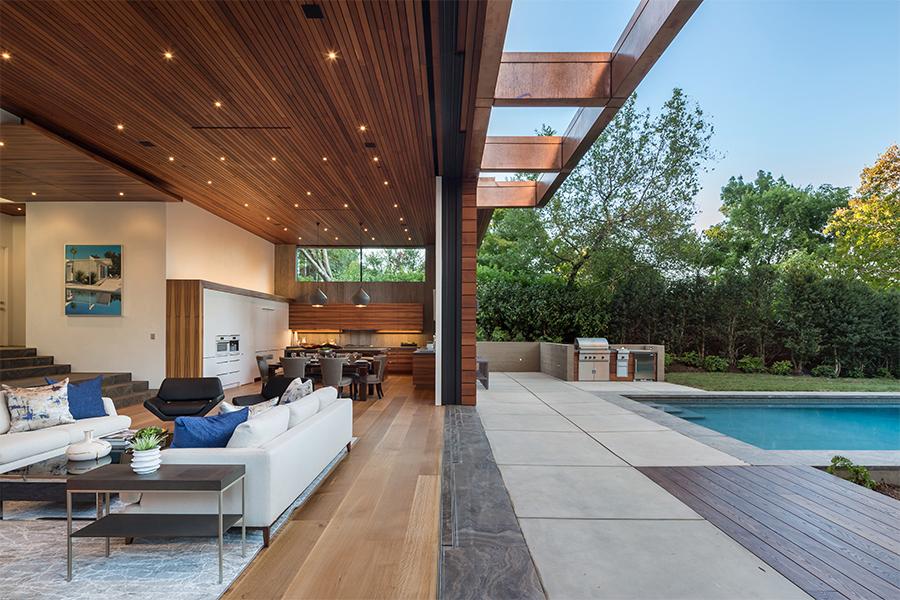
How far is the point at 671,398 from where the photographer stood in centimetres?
A: 888

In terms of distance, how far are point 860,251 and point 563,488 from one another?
47.3 feet

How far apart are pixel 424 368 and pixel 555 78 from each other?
20.9ft

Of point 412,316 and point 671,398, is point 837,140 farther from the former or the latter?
point 412,316

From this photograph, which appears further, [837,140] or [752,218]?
[752,218]

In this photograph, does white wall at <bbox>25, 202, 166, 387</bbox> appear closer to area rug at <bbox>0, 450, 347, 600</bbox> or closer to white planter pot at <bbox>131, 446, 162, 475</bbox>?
area rug at <bbox>0, 450, 347, 600</bbox>

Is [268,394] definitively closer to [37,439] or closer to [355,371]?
[37,439]

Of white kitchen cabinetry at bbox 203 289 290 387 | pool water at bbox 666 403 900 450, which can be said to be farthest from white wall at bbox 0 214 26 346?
pool water at bbox 666 403 900 450

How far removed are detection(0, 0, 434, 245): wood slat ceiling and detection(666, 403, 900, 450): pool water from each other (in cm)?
598

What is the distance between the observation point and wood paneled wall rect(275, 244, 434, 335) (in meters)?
13.2

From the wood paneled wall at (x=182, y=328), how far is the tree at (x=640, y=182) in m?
9.45

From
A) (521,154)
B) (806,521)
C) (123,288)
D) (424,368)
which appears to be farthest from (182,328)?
(806,521)

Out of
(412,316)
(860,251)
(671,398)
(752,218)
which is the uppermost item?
(752,218)

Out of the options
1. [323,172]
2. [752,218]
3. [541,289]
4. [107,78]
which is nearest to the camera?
[107,78]

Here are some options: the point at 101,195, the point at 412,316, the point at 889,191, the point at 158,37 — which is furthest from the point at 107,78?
the point at 889,191
